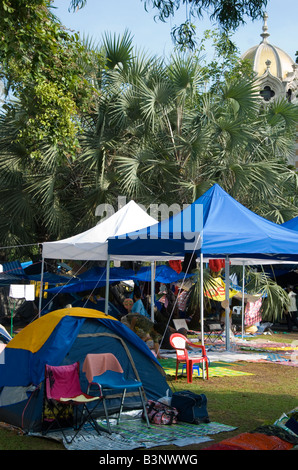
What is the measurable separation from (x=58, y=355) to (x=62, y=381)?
1.04ft

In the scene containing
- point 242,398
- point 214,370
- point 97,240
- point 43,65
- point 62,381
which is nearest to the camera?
point 62,381

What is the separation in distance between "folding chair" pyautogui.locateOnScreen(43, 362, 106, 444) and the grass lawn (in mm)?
316

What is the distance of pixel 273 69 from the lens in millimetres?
35125

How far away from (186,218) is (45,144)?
21.7 feet

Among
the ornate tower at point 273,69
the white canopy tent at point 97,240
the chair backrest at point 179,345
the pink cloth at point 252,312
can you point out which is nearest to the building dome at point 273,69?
the ornate tower at point 273,69

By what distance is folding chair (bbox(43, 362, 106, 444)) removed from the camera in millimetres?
6027

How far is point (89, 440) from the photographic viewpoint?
19.3 ft

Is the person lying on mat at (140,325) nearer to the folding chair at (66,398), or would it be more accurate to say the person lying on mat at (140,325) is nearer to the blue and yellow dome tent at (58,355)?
the blue and yellow dome tent at (58,355)

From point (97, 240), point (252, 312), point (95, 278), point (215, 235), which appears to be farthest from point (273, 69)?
point (215, 235)

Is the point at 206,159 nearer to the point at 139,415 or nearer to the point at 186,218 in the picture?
the point at 186,218

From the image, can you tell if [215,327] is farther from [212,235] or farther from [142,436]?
[142,436]

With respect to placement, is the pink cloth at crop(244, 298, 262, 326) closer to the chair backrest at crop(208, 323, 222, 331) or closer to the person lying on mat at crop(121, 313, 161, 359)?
the chair backrest at crop(208, 323, 222, 331)
